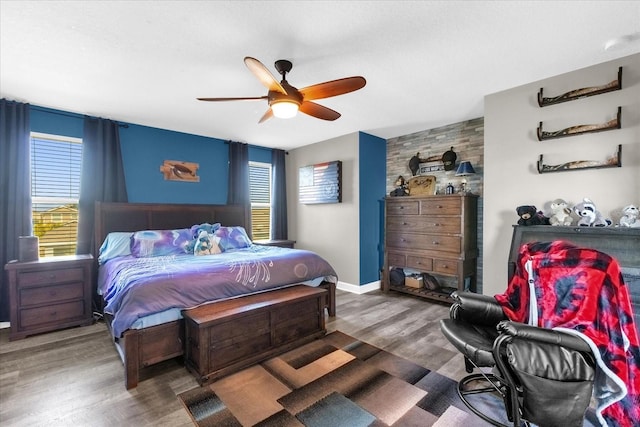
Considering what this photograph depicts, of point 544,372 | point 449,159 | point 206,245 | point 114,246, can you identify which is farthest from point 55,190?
point 449,159

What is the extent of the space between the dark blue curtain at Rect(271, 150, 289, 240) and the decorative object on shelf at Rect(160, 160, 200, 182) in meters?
1.39

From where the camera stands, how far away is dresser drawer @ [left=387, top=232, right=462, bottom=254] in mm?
3734

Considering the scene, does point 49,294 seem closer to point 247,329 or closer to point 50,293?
point 50,293

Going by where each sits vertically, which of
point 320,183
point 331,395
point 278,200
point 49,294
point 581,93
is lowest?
point 331,395

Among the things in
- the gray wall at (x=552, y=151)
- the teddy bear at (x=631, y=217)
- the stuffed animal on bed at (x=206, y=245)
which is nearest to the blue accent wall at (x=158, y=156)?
the stuffed animal on bed at (x=206, y=245)

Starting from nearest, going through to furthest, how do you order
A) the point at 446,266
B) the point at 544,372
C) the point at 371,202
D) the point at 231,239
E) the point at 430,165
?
the point at 544,372 → the point at 446,266 → the point at 231,239 → the point at 430,165 → the point at 371,202

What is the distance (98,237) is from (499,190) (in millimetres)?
4703

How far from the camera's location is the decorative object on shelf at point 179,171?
4.32 meters

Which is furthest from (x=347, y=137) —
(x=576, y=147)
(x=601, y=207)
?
(x=601, y=207)

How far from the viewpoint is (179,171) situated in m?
4.45

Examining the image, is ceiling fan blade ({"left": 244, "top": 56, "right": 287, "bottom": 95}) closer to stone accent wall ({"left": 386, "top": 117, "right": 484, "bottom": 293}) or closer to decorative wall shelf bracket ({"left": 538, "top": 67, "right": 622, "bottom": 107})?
decorative wall shelf bracket ({"left": 538, "top": 67, "right": 622, "bottom": 107})

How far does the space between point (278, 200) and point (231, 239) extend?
1.62 meters

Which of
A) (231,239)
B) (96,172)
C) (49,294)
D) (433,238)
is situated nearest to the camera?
(49,294)

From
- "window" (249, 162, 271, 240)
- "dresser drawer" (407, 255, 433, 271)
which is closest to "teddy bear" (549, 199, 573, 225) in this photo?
"dresser drawer" (407, 255, 433, 271)
